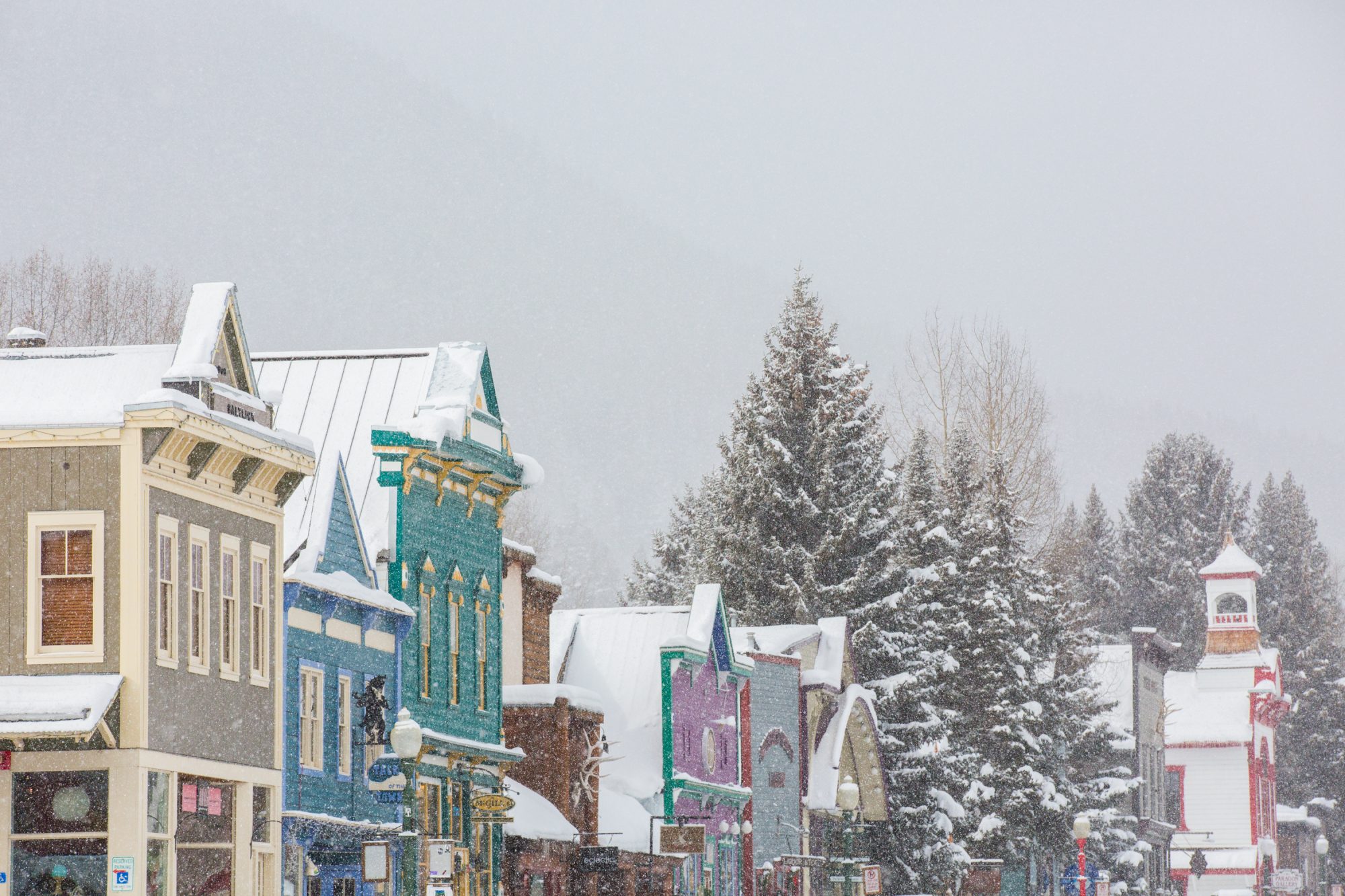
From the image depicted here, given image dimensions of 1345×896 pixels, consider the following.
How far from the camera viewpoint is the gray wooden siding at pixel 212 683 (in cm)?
2722

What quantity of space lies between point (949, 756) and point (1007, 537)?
791 centimetres

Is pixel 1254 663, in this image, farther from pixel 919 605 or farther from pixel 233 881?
pixel 233 881

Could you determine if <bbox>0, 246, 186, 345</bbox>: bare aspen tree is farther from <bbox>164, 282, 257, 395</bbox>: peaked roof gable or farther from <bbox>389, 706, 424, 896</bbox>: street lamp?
<bbox>389, 706, 424, 896</bbox>: street lamp

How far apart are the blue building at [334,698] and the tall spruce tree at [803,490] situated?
31.3 meters

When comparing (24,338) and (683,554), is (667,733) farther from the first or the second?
(683,554)

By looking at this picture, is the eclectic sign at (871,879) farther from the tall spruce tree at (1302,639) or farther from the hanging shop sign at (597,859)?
the tall spruce tree at (1302,639)

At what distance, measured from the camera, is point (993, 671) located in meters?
62.3

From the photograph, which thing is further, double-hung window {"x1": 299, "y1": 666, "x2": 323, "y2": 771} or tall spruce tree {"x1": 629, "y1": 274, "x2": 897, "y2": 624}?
tall spruce tree {"x1": 629, "y1": 274, "x2": 897, "y2": 624}

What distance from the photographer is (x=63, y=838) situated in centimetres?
2622

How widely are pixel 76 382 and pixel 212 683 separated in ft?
14.4

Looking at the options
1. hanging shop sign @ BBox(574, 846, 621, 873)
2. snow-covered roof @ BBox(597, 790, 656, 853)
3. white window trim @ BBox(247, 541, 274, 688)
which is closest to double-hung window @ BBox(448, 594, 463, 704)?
hanging shop sign @ BBox(574, 846, 621, 873)

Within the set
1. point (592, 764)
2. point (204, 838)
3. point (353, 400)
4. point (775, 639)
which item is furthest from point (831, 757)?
point (204, 838)

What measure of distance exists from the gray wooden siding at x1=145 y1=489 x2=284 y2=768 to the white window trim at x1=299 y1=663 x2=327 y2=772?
1.10 metres

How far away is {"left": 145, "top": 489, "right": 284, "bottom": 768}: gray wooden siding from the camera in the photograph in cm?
2722
